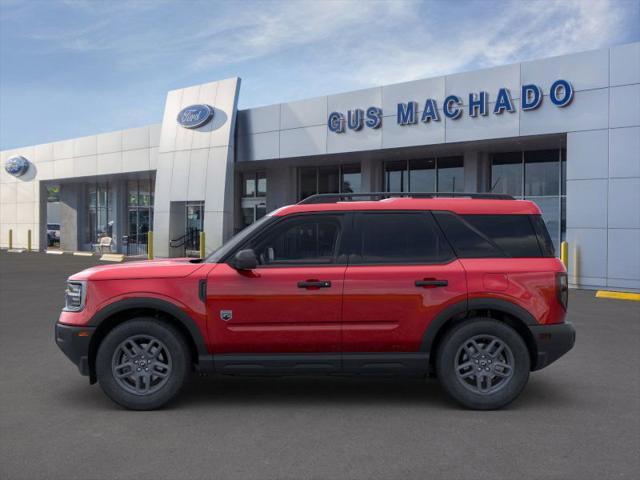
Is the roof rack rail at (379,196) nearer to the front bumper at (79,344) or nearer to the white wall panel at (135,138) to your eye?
the front bumper at (79,344)

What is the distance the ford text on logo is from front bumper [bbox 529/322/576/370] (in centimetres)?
1228

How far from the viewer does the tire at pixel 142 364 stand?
5.13 meters

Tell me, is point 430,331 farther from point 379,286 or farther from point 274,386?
point 274,386

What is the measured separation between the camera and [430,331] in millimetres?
5160

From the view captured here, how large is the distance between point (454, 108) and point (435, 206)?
530 inches

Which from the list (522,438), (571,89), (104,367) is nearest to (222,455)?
(104,367)

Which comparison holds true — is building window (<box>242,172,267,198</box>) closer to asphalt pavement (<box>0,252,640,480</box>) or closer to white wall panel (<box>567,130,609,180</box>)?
white wall panel (<box>567,130,609,180</box>)

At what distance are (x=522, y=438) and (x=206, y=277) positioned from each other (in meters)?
2.87

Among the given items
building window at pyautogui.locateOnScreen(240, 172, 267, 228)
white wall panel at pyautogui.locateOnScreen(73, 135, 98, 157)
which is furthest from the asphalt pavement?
white wall panel at pyautogui.locateOnScreen(73, 135, 98, 157)

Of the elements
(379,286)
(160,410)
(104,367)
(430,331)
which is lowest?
(160,410)

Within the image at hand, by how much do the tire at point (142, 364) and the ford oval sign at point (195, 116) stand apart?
20.9 m

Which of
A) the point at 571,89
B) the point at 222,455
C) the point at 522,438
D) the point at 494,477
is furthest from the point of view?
the point at 571,89

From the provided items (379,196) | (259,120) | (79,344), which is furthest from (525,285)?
(259,120)

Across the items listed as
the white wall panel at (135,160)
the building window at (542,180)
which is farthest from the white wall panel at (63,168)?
the building window at (542,180)
